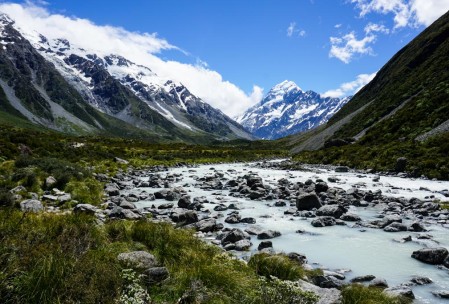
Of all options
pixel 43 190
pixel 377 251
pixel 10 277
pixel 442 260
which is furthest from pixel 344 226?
pixel 43 190

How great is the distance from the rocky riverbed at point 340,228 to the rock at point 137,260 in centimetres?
412

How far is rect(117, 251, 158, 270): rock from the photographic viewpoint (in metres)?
8.20

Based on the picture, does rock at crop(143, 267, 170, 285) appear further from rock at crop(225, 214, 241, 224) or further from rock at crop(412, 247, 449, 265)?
rock at crop(225, 214, 241, 224)

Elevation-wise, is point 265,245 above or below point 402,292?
below

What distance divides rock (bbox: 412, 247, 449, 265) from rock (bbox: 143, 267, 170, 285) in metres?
8.84

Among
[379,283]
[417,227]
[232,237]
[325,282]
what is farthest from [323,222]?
[325,282]

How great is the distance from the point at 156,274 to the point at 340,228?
37.3 ft

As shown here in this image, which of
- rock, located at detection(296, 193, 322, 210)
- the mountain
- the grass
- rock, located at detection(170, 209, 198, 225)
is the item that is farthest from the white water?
the mountain

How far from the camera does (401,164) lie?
129ft

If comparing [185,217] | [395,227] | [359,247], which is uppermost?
[395,227]

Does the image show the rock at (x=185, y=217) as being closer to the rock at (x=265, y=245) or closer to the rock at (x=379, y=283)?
the rock at (x=265, y=245)

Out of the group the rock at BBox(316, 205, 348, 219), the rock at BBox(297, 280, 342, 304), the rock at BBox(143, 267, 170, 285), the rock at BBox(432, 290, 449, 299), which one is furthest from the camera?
the rock at BBox(316, 205, 348, 219)

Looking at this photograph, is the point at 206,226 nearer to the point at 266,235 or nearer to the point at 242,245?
the point at 266,235

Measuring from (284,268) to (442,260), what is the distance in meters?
6.12
